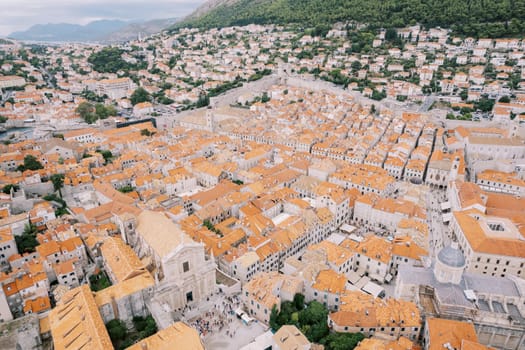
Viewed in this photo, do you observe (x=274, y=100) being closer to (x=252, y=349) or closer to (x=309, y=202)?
(x=309, y=202)

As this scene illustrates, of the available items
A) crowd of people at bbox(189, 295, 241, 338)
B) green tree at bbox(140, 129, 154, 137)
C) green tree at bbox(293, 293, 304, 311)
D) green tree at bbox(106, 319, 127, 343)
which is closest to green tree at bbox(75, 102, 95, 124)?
green tree at bbox(140, 129, 154, 137)

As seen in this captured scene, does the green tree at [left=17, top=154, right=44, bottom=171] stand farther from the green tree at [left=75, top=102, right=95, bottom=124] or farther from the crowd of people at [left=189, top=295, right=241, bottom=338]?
the crowd of people at [left=189, top=295, right=241, bottom=338]

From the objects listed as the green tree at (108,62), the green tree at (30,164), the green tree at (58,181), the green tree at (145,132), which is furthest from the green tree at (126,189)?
the green tree at (108,62)

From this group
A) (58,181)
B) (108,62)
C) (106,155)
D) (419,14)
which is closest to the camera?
(58,181)

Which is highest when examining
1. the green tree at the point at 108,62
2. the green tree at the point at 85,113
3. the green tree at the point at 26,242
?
the green tree at the point at 108,62

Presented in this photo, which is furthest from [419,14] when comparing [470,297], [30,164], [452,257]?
[30,164]

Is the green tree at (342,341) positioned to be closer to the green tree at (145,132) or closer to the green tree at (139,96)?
the green tree at (145,132)

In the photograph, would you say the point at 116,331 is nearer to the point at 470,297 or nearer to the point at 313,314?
the point at 313,314
